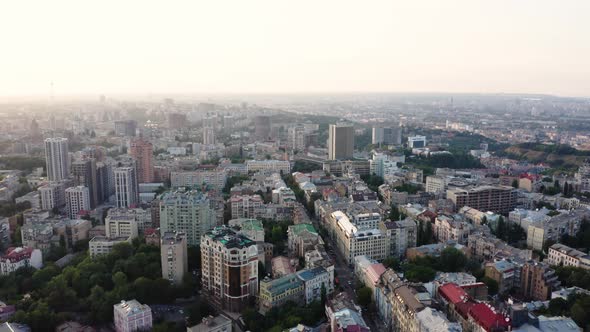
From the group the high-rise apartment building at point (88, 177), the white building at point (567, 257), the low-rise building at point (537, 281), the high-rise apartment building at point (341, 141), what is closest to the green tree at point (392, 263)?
the low-rise building at point (537, 281)

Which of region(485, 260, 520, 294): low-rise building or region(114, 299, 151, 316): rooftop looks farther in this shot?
region(485, 260, 520, 294): low-rise building

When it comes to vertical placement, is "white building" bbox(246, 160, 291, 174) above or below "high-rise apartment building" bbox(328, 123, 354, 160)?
Answer: below

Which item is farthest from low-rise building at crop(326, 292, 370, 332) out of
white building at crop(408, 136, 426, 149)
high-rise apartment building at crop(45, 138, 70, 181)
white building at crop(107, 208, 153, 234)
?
white building at crop(408, 136, 426, 149)

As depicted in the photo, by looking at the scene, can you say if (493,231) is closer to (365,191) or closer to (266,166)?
(365,191)

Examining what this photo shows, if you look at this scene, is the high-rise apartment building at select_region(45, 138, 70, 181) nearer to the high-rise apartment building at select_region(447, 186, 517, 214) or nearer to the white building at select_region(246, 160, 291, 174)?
the white building at select_region(246, 160, 291, 174)

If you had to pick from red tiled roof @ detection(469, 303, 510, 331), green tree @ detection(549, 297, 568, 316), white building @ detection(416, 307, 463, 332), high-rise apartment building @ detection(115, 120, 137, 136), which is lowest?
green tree @ detection(549, 297, 568, 316)

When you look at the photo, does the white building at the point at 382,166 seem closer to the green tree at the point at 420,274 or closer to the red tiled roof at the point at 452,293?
the green tree at the point at 420,274

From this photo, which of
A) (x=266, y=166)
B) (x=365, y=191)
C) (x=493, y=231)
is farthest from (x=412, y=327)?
(x=266, y=166)

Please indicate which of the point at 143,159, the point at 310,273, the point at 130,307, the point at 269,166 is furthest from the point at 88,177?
the point at 310,273
